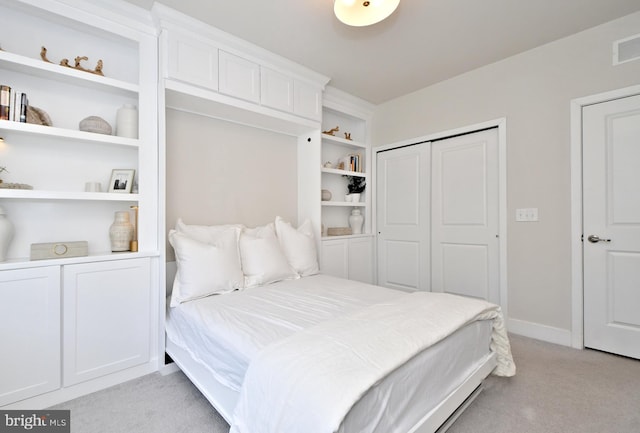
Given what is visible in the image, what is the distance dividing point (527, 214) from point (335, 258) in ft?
6.49

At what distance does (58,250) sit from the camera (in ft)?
5.96

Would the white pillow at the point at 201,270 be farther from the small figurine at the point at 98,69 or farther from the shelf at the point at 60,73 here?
the small figurine at the point at 98,69

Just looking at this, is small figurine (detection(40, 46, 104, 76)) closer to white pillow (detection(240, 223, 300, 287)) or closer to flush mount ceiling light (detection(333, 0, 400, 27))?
white pillow (detection(240, 223, 300, 287))

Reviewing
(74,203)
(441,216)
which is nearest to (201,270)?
(74,203)

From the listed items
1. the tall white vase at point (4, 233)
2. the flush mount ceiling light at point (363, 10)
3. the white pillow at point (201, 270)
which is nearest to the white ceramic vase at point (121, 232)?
the white pillow at point (201, 270)

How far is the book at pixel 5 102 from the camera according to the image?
1691 millimetres

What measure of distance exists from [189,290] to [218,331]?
618mm

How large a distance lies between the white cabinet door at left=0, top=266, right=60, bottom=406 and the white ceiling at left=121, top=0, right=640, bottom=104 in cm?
198

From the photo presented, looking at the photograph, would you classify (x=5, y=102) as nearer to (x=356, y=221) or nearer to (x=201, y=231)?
(x=201, y=231)

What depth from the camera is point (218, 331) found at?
1558 mm

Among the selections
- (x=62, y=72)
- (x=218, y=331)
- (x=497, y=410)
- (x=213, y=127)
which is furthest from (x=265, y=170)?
(x=497, y=410)

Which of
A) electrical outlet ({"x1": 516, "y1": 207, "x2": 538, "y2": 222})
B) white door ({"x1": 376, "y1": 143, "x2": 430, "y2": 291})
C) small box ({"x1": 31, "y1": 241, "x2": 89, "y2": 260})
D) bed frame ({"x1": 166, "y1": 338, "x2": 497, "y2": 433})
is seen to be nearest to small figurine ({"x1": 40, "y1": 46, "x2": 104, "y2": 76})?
small box ({"x1": 31, "y1": 241, "x2": 89, "y2": 260})

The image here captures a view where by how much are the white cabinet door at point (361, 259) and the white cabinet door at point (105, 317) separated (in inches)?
89.1

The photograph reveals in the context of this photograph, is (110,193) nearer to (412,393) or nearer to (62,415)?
(62,415)
